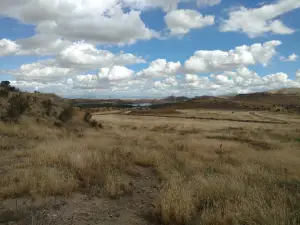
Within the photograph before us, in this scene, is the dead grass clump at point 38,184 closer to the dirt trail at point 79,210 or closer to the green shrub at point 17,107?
the dirt trail at point 79,210

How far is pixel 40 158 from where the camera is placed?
9.41 m

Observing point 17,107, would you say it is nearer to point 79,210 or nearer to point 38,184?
point 38,184

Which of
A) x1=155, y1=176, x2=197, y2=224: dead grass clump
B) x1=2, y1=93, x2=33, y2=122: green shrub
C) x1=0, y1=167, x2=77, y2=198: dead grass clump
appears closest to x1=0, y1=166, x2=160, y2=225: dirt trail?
x1=0, y1=167, x2=77, y2=198: dead grass clump

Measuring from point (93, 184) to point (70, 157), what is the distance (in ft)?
7.03

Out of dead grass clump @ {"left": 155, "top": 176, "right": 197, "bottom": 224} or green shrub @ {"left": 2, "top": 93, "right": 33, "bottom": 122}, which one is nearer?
dead grass clump @ {"left": 155, "top": 176, "right": 197, "bottom": 224}

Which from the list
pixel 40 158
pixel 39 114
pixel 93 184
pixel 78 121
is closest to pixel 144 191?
pixel 93 184

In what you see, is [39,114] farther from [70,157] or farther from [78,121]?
[70,157]

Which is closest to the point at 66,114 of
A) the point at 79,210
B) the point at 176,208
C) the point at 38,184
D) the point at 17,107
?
the point at 17,107

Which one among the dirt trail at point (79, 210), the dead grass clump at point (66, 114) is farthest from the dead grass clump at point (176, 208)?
the dead grass clump at point (66, 114)

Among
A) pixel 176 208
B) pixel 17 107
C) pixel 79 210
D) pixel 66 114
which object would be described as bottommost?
pixel 79 210

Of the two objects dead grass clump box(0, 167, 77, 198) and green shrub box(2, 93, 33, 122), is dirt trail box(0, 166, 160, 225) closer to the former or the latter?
dead grass clump box(0, 167, 77, 198)

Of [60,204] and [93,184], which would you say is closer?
[60,204]

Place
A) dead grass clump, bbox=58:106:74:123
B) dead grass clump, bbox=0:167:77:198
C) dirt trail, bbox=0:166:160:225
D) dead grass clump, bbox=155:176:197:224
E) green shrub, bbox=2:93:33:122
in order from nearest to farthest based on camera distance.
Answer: dirt trail, bbox=0:166:160:225
dead grass clump, bbox=155:176:197:224
dead grass clump, bbox=0:167:77:198
green shrub, bbox=2:93:33:122
dead grass clump, bbox=58:106:74:123

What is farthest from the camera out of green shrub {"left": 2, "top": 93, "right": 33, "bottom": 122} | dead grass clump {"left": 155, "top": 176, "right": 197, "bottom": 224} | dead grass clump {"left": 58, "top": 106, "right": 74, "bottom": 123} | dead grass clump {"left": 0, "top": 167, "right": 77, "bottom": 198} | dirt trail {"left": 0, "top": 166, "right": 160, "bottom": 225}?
dead grass clump {"left": 58, "top": 106, "right": 74, "bottom": 123}
